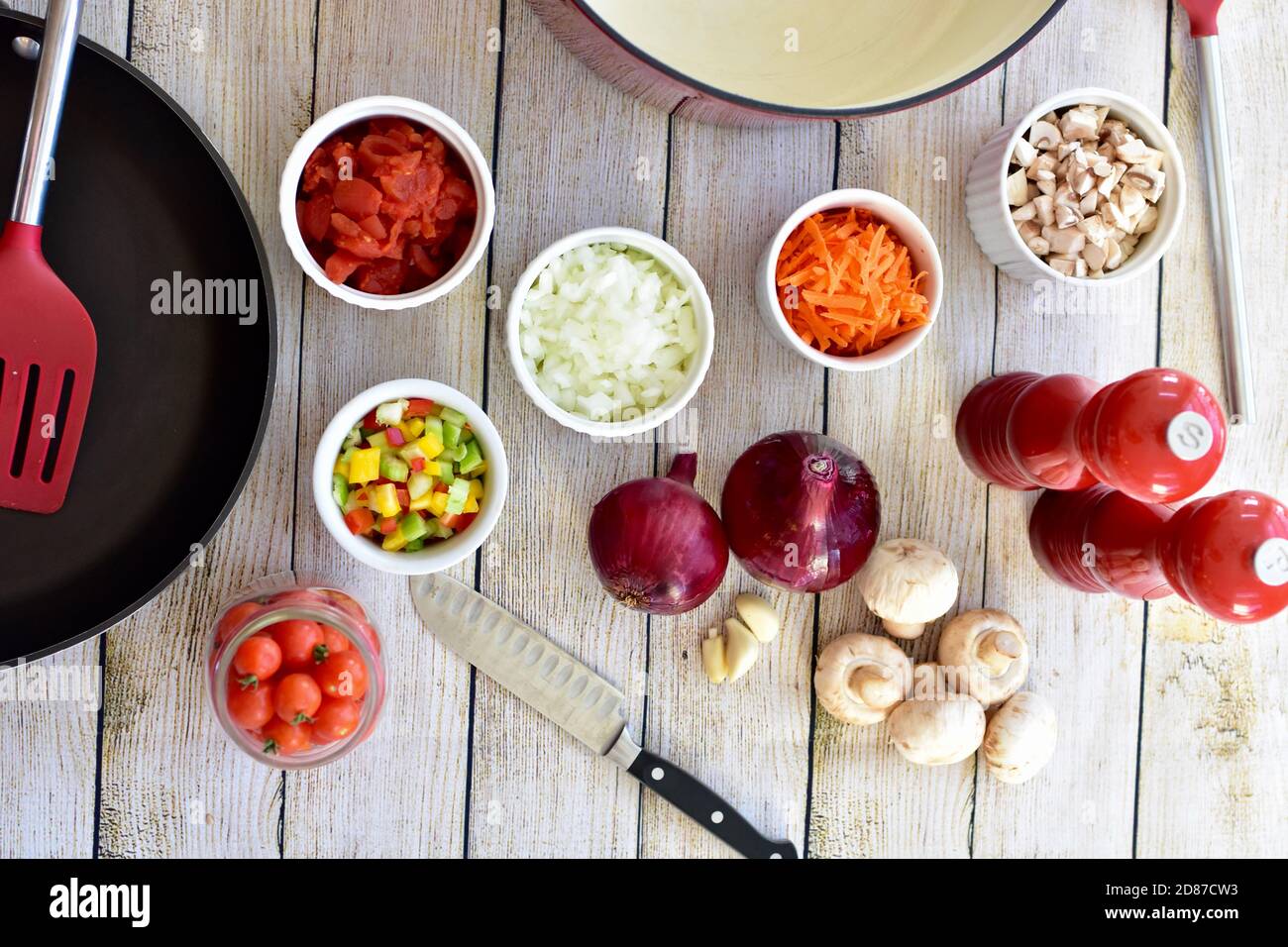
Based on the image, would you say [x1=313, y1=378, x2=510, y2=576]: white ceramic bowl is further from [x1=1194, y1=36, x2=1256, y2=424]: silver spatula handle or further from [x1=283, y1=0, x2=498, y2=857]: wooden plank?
[x1=1194, y1=36, x2=1256, y2=424]: silver spatula handle

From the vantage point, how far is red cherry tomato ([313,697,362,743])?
0.95 m

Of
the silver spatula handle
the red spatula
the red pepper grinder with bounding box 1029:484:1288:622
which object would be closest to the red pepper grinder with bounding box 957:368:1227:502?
the red pepper grinder with bounding box 1029:484:1288:622

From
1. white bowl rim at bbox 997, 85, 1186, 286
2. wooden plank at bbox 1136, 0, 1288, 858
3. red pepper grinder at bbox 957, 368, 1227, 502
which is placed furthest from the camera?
wooden plank at bbox 1136, 0, 1288, 858

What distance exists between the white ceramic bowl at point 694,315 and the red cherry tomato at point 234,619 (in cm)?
35

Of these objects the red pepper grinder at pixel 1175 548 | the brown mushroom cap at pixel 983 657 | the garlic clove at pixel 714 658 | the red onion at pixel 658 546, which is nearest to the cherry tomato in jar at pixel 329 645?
the red onion at pixel 658 546

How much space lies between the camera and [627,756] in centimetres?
109

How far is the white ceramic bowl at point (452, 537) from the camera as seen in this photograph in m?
0.97

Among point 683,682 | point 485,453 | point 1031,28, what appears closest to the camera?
point 1031,28

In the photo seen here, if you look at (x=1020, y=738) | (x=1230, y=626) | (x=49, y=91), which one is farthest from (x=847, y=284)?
(x=49, y=91)

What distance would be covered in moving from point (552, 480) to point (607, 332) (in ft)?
0.62

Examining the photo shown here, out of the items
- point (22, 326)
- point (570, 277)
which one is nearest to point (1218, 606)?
point (570, 277)

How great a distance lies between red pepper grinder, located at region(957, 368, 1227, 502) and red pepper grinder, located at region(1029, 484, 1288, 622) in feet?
0.15
